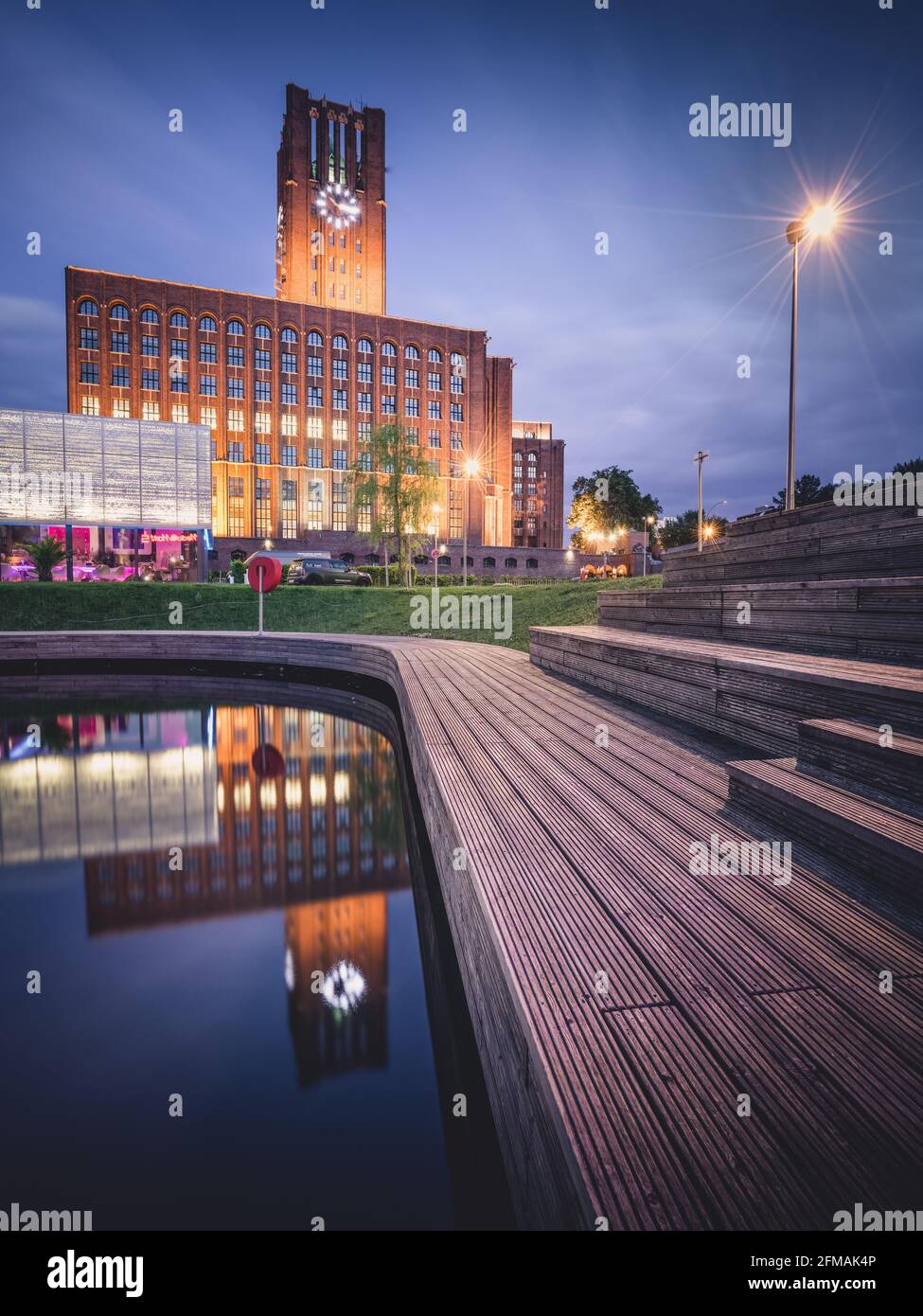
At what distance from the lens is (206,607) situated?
2189 cm

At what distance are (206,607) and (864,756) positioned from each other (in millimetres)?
22048

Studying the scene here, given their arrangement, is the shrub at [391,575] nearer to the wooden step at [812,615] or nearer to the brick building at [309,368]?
the brick building at [309,368]

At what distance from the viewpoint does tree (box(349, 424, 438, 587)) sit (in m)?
33.8

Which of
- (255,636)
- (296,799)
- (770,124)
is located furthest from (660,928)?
(255,636)

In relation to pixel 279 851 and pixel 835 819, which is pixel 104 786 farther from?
pixel 835 819

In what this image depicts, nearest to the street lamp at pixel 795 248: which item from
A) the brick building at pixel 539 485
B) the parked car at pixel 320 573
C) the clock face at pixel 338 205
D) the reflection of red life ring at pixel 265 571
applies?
the reflection of red life ring at pixel 265 571

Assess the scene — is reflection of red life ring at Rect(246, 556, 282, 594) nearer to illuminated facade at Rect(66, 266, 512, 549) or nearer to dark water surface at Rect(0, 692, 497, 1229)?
dark water surface at Rect(0, 692, 497, 1229)

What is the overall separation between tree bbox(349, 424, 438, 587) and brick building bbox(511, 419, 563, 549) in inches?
2472

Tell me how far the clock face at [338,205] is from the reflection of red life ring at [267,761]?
83726 mm

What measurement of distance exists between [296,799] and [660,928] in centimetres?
562

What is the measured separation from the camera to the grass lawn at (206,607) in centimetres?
2048

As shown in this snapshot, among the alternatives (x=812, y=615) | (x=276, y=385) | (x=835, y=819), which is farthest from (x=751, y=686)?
(x=276, y=385)

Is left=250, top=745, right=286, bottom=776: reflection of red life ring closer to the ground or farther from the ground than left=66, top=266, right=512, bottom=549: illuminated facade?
closer to the ground

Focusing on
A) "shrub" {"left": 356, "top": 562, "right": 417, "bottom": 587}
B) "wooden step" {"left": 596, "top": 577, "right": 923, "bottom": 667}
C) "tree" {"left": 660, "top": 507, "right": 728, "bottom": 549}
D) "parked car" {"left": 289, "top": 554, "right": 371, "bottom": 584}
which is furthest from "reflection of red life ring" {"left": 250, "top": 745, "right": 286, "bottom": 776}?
"tree" {"left": 660, "top": 507, "right": 728, "bottom": 549}
